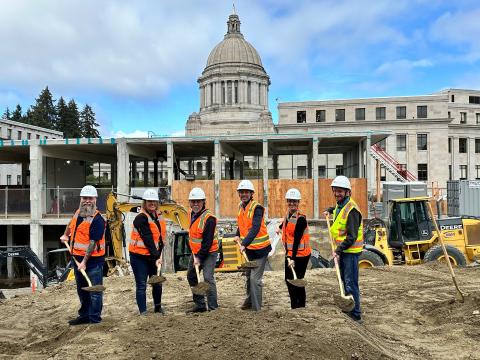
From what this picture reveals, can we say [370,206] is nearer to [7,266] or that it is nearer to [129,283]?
[129,283]

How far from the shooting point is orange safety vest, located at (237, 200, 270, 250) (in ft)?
21.8

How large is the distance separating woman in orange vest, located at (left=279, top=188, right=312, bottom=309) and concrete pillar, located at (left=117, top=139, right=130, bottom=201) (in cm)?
1682

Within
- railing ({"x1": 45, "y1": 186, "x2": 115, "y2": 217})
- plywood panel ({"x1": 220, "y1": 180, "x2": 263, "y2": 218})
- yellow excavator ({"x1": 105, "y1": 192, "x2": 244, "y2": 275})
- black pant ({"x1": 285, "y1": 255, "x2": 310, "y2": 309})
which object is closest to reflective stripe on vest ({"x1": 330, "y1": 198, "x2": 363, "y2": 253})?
black pant ({"x1": 285, "y1": 255, "x2": 310, "y2": 309})

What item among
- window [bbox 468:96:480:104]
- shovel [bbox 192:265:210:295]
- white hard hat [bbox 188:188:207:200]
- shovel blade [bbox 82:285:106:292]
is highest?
window [bbox 468:96:480:104]

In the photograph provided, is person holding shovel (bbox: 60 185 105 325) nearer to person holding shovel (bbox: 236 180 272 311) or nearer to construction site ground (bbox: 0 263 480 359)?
construction site ground (bbox: 0 263 480 359)

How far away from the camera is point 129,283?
10391mm

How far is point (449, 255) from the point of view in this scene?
12141mm

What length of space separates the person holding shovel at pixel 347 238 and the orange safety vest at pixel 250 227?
963mm

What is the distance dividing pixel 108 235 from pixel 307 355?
8872mm

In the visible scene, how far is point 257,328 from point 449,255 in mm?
8674

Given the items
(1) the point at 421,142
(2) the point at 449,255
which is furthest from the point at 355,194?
(1) the point at 421,142

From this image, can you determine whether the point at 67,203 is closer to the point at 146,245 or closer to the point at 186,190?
the point at 186,190

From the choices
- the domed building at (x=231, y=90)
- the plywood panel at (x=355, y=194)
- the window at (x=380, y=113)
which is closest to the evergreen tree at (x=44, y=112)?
the domed building at (x=231, y=90)

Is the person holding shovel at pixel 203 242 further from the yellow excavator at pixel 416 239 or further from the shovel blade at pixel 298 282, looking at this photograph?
the yellow excavator at pixel 416 239
